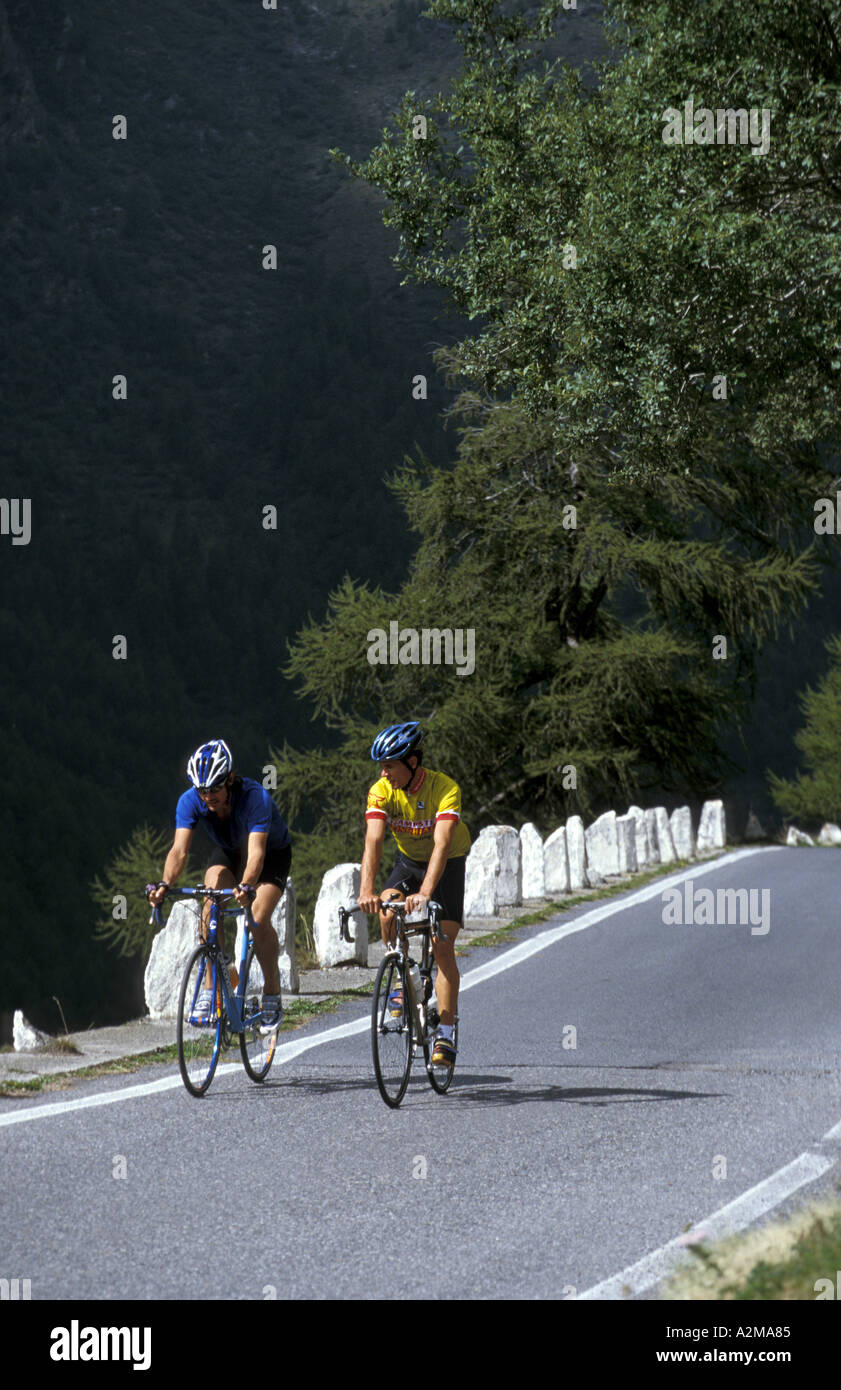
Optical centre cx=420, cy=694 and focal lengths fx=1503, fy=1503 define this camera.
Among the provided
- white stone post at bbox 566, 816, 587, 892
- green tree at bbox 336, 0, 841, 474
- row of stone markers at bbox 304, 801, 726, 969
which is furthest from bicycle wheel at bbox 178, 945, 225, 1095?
white stone post at bbox 566, 816, 587, 892

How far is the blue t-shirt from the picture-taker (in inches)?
298

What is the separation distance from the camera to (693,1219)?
520 cm

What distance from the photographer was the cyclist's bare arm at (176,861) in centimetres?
727

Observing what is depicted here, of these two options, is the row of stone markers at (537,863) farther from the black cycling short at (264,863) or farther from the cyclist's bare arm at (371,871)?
the cyclist's bare arm at (371,871)

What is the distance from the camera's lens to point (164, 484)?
168000 millimetres

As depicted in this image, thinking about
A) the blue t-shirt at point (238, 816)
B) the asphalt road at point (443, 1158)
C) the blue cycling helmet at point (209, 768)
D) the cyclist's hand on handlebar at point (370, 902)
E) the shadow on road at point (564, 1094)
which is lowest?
the shadow on road at point (564, 1094)

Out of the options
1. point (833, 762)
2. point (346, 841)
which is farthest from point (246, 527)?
point (346, 841)

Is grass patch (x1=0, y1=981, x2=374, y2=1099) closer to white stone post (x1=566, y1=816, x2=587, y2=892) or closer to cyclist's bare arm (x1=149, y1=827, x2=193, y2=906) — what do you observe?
cyclist's bare arm (x1=149, y1=827, x2=193, y2=906)

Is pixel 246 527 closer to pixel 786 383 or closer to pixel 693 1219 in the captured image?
pixel 786 383

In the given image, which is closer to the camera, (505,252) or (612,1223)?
(612,1223)

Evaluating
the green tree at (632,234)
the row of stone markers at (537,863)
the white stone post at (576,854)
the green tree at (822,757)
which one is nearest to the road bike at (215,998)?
the row of stone markers at (537,863)

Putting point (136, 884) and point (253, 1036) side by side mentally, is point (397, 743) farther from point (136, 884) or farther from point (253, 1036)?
point (136, 884)

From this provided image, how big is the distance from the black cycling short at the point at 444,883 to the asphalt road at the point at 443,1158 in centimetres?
94

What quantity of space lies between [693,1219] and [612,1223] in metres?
0.29
